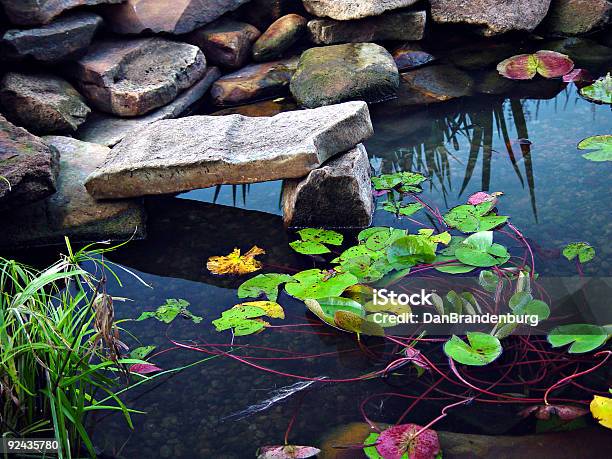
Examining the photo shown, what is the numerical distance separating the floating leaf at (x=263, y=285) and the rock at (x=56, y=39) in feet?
6.84

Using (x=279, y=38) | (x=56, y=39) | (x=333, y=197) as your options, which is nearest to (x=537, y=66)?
(x=279, y=38)

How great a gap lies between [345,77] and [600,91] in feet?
4.95

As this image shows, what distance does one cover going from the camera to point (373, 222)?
10.3 ft

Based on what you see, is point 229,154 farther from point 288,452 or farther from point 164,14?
point 164,14

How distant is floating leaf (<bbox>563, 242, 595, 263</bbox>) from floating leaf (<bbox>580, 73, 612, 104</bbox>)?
162 centimetres

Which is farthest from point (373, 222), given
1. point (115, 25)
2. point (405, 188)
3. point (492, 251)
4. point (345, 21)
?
point (115, 25)

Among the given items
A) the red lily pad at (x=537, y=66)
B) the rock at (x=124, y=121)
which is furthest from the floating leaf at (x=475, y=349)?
the red lily pad at (x=537, y=66)

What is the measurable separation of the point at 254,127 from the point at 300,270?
882mm

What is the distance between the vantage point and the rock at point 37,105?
12.3 ft

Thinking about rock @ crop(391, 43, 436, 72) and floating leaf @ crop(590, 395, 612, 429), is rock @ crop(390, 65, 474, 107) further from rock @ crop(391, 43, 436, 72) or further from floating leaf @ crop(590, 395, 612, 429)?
floating leaf @ crop(590, 395, 612, 429)

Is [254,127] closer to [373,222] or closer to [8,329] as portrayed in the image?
[373,222]

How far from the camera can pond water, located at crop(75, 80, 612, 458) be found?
6.87ft

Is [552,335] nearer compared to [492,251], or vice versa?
[552,335]

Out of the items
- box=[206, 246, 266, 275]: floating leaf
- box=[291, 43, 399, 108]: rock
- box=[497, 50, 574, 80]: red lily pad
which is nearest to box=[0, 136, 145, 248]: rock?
box=[206, 246, 266, 275]: floating leaf
